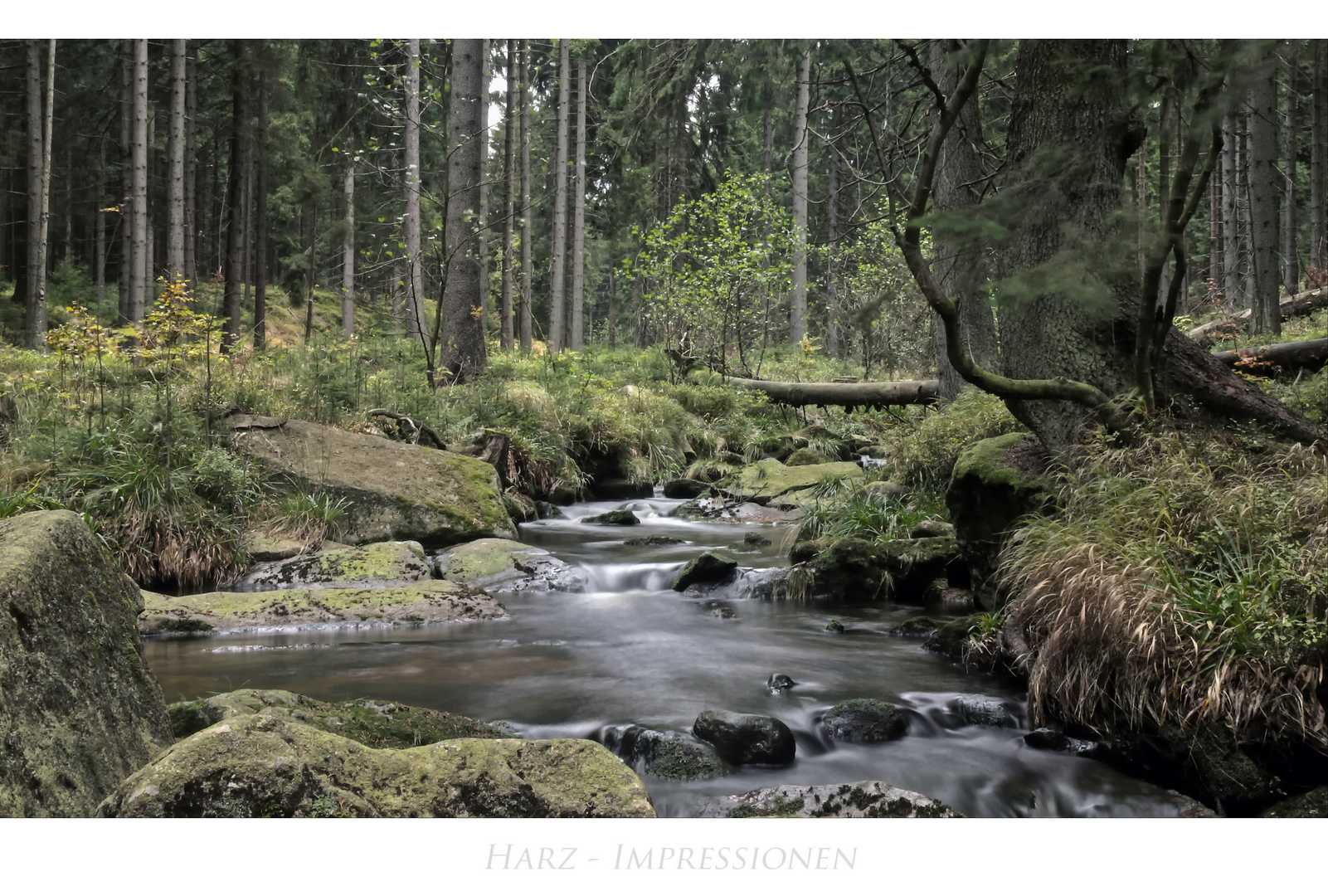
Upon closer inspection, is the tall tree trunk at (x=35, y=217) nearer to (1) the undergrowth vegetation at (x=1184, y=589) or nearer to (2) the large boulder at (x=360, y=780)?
(2) the large boulder at (x=360, y=780)

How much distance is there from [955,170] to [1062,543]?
20.4ft

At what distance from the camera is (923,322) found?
1878 cm

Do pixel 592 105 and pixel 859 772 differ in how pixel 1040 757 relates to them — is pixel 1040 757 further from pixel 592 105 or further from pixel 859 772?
pixel 592 105

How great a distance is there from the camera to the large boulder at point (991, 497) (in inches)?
228

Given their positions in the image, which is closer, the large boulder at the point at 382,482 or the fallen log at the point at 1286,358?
the fallen log at the point at 1286,358

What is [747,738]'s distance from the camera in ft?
13.9

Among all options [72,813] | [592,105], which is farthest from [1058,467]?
[592,105]

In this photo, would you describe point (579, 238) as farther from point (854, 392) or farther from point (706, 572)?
point (706, 572)

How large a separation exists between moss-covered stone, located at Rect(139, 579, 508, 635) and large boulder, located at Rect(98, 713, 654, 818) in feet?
12.2

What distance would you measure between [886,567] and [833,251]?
12.7 meters

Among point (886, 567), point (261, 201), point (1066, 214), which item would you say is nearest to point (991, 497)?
point (886, 567)

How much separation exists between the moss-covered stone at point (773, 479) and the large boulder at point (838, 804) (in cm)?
761

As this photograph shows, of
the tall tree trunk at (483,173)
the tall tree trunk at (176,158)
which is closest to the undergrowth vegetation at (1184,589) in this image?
the tall tree trunk at (483,173)

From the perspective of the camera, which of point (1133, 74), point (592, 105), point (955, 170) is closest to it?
point (1133, 74)
